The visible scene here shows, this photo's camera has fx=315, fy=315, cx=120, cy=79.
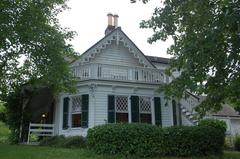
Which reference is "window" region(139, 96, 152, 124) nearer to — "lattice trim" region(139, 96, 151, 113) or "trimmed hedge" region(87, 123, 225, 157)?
"lattice trim" region(139, 96, 151, 113)

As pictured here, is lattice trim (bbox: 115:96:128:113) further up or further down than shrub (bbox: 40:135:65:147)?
further up

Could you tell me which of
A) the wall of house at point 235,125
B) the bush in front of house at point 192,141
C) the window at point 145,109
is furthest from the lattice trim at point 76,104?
the wall of house at point 235,125

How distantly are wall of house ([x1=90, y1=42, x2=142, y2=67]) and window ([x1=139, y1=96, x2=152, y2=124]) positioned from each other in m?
3.38

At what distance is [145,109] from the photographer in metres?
20.5

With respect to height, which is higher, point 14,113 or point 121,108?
point 121,108

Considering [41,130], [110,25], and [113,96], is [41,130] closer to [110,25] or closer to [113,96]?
[113,96]

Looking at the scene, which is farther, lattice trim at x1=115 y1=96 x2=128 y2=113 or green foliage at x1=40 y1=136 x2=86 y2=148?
lattice trim at x1=115 y1=96 x2=128 y2=113

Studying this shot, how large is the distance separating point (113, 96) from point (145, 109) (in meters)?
2.51

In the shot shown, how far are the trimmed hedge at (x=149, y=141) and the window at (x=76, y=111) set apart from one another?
410 centimetres

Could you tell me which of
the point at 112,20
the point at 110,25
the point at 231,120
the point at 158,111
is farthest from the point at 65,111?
the point at 231,120

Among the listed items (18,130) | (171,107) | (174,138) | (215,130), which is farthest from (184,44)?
(18,130)

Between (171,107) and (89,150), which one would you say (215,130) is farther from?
(89,150)

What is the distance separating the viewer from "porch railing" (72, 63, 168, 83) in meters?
19.1

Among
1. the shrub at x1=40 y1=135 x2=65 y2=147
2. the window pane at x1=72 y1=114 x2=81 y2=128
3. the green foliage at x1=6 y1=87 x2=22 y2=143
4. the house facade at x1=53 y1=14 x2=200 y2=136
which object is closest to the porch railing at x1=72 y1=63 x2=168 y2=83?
the house facade at x1=53 y1=14 x2=200 y2=136
